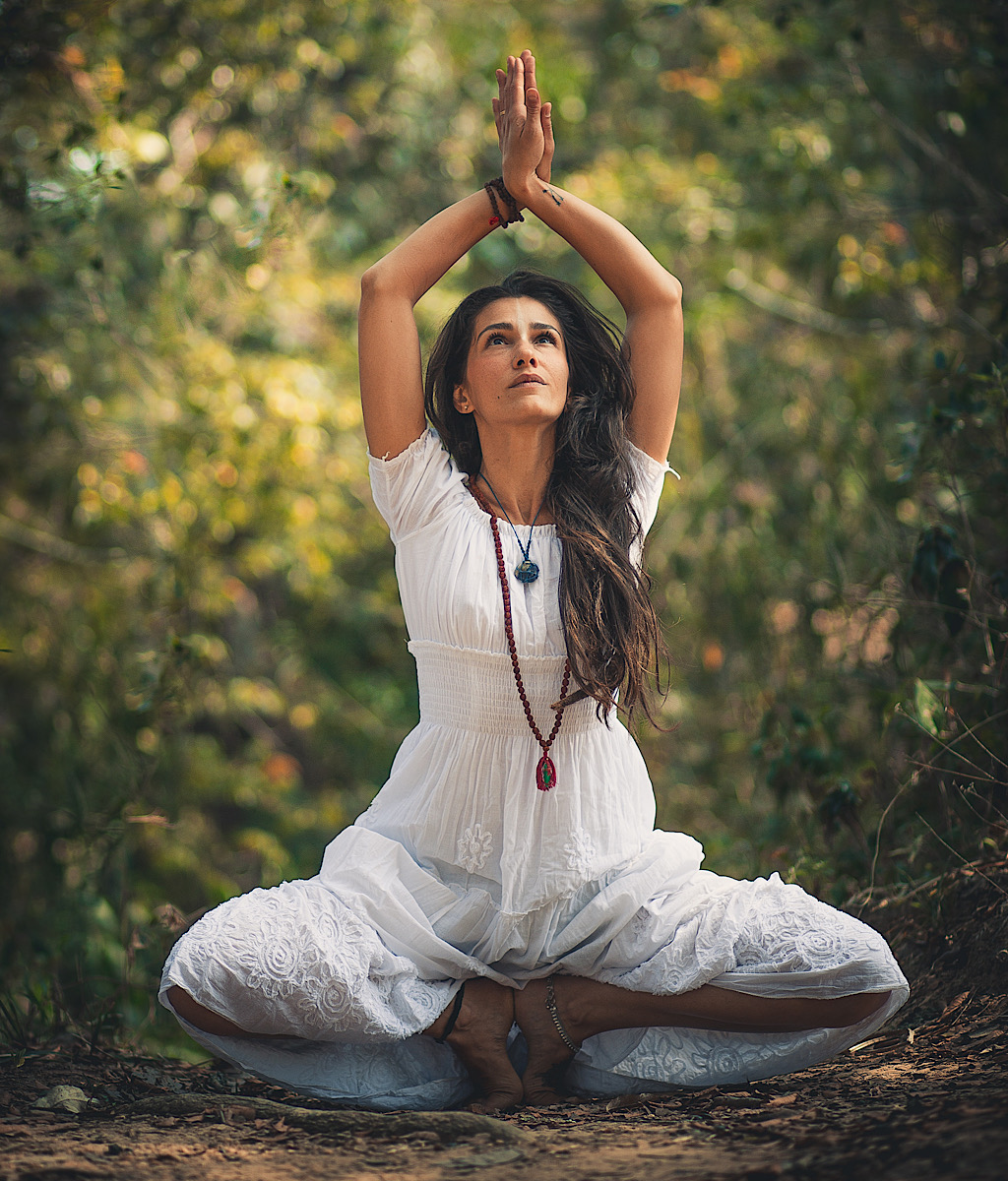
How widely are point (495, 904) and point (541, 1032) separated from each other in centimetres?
30

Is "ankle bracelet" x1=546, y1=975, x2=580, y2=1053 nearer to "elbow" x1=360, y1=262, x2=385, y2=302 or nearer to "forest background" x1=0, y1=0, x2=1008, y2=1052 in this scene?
"forest background" x1=0, y1=0, x2=1008, y2=1052

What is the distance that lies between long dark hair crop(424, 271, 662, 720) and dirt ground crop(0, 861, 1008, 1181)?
80cm

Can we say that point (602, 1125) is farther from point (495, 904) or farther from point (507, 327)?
point (507, 327)

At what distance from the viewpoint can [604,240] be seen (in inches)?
96.5

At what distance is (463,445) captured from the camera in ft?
8.58

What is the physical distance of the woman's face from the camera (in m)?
2.39

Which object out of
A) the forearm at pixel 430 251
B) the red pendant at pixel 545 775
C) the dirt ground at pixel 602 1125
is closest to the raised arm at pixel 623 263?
the forearm at pixel 430 251

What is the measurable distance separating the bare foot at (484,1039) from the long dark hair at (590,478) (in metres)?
0.66

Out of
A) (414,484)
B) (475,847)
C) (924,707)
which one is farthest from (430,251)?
(924,707)

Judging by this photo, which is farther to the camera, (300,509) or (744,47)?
(744,47)

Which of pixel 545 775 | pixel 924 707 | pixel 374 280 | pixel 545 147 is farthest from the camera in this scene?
pixel 924 707

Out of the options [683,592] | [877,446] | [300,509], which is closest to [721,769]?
[683,592]

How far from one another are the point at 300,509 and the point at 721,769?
2309 millimetres

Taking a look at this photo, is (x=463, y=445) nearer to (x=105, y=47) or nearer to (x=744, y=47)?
(x=105, y=47)
